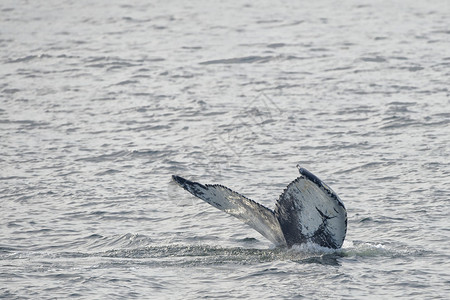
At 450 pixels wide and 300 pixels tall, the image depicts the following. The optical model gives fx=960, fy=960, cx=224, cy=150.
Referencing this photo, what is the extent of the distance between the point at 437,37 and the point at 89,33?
1262 cm

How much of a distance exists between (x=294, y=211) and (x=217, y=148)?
7782mm

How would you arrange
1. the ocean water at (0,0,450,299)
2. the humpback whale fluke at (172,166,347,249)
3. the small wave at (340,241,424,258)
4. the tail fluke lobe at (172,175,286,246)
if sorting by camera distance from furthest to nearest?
the small wave at (340,241,424,258)
the ocean water at (0,0,450,299)
the tail fluke lobe at (172,175,286,246)
the humpback whale fluke at (172,166,347,249)

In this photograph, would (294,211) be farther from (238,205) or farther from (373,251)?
(373,251)

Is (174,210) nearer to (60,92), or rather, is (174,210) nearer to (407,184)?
(407,184)

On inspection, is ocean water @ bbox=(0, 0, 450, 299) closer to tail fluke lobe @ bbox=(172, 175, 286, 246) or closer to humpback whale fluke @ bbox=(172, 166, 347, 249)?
humpback whale fluke @ bbox=(172, 166, 347, 249)

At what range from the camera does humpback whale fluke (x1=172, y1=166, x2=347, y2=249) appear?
38.6 ft

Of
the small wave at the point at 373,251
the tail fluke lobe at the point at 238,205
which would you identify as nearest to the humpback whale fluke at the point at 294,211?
the tail fluke lobe at the point at 238,205

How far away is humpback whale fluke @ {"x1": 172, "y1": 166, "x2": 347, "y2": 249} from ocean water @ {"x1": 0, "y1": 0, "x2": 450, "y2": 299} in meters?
0.28

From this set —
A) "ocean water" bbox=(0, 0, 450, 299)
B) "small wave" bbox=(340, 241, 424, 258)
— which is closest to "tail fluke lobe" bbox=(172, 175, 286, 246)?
"ocean water" bbox=(0, 0, 450, 299)

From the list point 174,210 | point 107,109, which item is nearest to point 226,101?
point 107,109

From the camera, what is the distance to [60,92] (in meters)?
25.6

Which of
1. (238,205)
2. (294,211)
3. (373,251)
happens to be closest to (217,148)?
(373,251)

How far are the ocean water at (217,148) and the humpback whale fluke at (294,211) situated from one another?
0.28m

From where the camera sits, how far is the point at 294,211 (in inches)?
474
